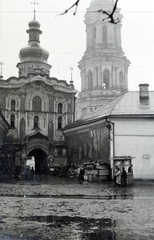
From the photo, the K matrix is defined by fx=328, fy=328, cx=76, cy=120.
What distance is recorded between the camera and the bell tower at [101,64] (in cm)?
4222

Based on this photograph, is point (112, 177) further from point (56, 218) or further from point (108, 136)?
point (56, 218)

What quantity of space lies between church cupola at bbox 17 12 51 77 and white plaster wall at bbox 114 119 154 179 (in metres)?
18.9

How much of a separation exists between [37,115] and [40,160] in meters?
4.78

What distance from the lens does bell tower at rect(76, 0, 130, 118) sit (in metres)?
42.2

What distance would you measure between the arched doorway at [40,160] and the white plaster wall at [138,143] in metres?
12.9

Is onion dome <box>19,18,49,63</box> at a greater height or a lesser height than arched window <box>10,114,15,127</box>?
greater

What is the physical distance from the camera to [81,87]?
44.9m

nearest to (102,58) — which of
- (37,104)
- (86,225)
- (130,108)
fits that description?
(37,104)

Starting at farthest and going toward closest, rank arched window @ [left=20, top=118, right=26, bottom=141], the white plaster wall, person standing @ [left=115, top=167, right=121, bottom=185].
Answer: arched window @ [left=20, top=118, right=26, bottom=141] → the white plaster wall → person standing @ [left=115, top=167, right=121, bottom=185]

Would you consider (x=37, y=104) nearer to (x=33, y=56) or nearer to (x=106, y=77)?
(x=33, y=56)

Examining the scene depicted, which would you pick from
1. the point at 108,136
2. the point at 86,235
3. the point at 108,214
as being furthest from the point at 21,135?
the point at 86,235

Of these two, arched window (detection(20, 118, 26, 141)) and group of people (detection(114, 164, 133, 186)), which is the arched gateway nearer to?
arched window (detection(20, 118, 26, 141))

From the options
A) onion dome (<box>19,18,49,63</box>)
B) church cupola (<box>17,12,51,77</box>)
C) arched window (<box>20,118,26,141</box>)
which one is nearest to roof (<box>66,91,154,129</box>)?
arched window (<box>20,118,26,141</box>)

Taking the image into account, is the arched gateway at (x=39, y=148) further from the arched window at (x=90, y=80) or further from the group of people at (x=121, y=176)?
the group of people at (x=121, y=176)
